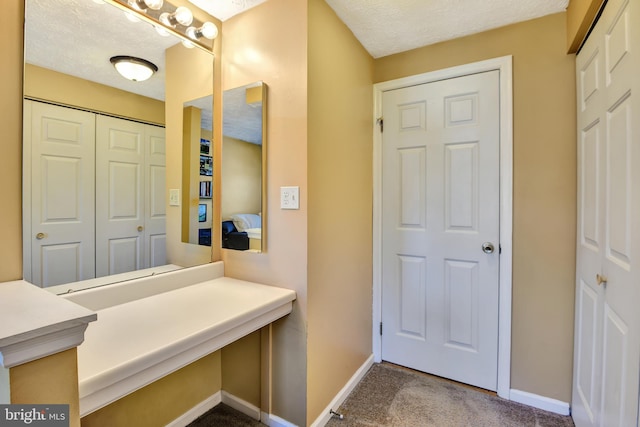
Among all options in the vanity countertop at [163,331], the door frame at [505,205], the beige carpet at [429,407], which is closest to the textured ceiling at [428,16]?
the door frame at [505,205]

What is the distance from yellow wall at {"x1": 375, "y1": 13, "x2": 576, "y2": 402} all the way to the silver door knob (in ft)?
0.41

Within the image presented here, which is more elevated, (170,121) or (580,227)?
(170,121)

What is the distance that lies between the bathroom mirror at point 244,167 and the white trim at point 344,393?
3.16ft

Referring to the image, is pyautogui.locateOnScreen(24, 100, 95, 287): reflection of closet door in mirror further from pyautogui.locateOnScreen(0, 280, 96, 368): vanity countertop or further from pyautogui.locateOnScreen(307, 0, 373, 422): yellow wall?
pyautogui.locateOnScreen(307, 0, 373, 422): yellow wall

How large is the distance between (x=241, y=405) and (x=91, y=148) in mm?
1534

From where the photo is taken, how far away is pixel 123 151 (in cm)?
132

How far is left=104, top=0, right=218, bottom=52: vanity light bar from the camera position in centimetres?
133

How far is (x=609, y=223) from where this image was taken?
119 centimetres

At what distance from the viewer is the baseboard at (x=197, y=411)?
1.56m

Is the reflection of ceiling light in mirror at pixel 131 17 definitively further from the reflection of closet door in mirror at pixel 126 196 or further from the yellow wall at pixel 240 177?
the yellow wall at pixel 240 177

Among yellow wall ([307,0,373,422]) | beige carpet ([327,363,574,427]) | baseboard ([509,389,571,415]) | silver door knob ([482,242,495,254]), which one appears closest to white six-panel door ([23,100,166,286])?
yellow wall ([307,0,373,422])

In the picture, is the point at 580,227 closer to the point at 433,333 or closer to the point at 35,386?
the point at 433,333

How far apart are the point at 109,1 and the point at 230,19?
619 mm

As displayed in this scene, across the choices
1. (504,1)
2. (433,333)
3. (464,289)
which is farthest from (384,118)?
(433,333)
